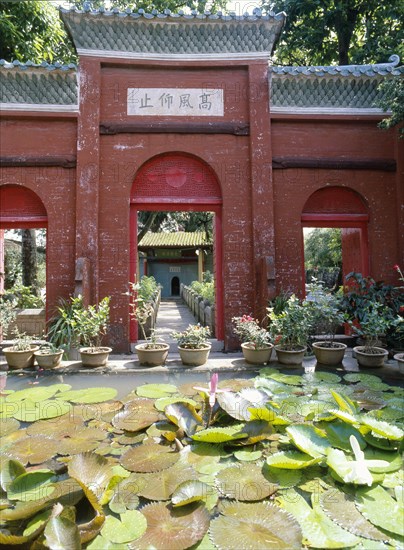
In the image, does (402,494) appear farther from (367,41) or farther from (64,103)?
(367,41)

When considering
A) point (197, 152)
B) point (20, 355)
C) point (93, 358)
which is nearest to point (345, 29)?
point (197, 152)

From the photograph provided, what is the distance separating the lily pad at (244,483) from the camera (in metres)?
2.13

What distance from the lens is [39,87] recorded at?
6.54 m

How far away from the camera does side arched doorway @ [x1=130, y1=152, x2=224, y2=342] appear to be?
264 inches

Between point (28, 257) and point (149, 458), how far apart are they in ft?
32.3

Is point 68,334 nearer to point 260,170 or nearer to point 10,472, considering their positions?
point 10,472

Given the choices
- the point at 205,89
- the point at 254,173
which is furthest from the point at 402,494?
the point at 205,89

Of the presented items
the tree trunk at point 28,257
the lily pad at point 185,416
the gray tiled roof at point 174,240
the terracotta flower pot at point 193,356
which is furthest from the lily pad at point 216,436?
the gray tiled roof at point 174,240

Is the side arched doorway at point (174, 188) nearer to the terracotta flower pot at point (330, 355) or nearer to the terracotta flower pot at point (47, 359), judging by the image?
the terracotta flower pot at point (47, 359)

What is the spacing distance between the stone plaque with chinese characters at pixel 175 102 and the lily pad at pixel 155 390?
4849 millimetres

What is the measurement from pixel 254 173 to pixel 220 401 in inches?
181

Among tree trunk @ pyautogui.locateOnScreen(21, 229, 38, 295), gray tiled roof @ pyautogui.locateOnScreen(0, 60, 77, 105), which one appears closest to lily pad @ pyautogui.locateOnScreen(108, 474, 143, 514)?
gray tiled roof @ pyautogui.locateOnScreen(0, 60, 77, 105)

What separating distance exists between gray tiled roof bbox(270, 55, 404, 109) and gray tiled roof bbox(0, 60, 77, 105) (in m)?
3.66

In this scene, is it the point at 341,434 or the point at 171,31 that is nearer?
the point at 341,434
